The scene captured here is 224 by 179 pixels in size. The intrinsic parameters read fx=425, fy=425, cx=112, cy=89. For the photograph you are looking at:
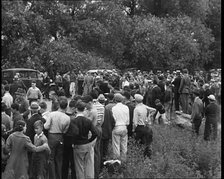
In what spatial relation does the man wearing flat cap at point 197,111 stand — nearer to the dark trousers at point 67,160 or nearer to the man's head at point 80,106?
the dark trousers at point 67,160

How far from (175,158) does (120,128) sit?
1.56 meters

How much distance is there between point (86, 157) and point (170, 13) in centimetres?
3221

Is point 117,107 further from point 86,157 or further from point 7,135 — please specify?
point 7,135

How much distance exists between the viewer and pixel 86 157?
9.40 m

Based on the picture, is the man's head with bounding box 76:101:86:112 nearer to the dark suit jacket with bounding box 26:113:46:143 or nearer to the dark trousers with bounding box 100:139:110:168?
the dark suit jacket with bounding box 26:113:46:143

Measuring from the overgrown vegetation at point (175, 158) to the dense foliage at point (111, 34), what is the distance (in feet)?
23.1

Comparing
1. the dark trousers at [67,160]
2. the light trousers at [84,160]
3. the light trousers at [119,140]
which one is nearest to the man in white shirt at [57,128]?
the dark trousers at [67,160]

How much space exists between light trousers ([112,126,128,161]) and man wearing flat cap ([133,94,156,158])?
53 centimetres

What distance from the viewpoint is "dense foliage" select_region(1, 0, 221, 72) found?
73.2 ft

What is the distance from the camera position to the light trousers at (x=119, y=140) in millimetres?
10461

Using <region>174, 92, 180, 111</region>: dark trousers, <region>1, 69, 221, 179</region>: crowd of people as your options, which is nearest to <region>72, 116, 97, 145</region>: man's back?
<region>1, 69, 221, 179</region>: crowd of people

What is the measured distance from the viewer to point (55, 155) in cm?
923

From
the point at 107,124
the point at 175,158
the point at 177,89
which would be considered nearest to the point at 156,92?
the point at 177,89

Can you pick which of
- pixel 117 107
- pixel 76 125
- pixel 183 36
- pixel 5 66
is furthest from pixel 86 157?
pixel 183 36
